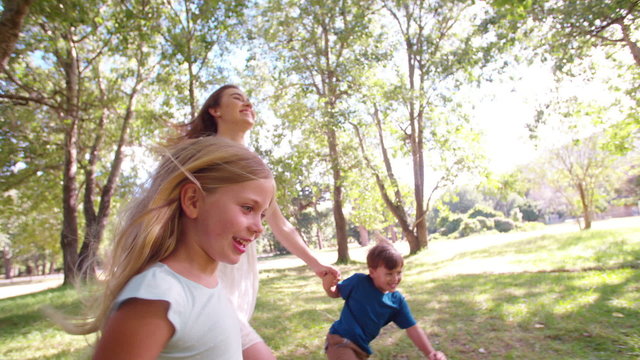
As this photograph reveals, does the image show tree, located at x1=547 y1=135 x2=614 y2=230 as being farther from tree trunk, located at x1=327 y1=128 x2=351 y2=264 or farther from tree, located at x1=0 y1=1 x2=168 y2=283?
tree, located at x1=0 y1=1 x2=168 y2=283

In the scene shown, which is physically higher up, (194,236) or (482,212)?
(194,236)

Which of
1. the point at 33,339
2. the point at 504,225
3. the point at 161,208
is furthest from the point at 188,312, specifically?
the point at 504,225

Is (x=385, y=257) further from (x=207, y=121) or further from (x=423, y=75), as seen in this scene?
(x=423, y=75)

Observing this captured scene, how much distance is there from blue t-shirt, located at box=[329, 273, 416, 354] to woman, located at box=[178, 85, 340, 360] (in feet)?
1.00

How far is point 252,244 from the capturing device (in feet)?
8.02

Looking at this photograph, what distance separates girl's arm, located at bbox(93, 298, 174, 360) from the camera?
1005 mm

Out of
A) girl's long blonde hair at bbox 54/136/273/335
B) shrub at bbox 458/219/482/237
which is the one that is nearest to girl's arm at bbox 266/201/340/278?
girl's long blonde hair at bbox 54/136/273/335

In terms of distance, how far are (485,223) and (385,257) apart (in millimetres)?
43374

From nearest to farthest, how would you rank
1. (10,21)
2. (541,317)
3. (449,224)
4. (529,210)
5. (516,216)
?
(10,21) → (541,317) → (516,216) → (449,224) → (529,210)

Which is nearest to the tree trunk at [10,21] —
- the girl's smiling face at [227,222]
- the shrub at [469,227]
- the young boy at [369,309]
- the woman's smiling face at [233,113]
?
the woman's smiling face at [233,113]

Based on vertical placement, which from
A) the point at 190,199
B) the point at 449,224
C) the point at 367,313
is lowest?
the point at 449,224

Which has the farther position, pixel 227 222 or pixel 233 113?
pixel 233 113

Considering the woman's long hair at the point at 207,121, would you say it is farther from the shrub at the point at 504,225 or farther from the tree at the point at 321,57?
the shrub at the point at 504,225

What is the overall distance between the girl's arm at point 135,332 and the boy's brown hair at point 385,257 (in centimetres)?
230
